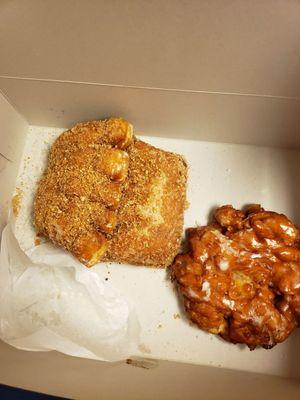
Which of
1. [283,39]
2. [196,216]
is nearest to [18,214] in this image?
[196,216]

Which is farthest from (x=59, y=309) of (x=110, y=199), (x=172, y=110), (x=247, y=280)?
(x=172, y=110)

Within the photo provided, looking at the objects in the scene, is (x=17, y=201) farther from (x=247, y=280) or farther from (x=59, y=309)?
(x=247, y=280)

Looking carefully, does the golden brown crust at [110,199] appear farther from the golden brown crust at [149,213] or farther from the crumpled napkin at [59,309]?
the crumpled napkin at [59,309]

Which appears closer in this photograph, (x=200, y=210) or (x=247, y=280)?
(x=247, y=280)

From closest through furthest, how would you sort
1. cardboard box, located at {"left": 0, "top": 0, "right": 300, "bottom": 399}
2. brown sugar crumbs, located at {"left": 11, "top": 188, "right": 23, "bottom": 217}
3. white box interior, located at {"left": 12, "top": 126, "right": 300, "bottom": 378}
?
cardboard box, located at {"left": 0, "top": 0, "right": 300, "bottom": 399}, white box interior, located at {"left": 12, "top": 126, "right": 300, "bottom": 378}, brown sugar crumbs, located at {"left": 11, "top": 188, "right": 23, "bottom": 217}

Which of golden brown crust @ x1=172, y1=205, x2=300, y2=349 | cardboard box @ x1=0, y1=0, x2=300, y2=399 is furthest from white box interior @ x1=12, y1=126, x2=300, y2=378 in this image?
golden brown crust @ x1=172, y1=205, x2=300, y2=349

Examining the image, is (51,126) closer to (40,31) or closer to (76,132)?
(76,132)

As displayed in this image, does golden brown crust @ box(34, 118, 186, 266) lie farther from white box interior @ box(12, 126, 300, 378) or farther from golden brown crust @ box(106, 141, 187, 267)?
white box interior @ box(12, 126, 300, 378)
